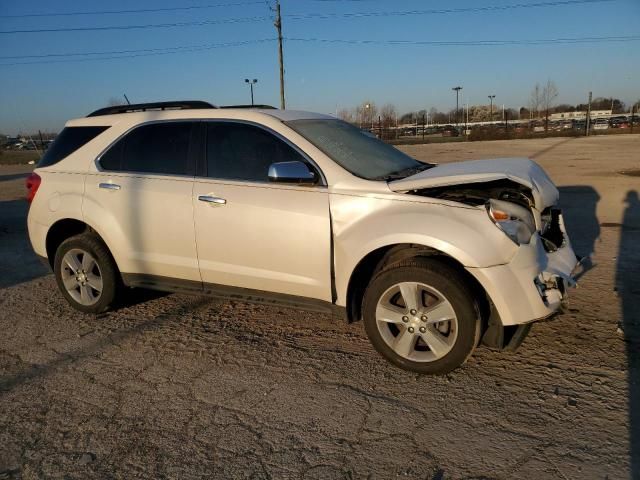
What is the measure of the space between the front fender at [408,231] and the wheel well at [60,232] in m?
2.63

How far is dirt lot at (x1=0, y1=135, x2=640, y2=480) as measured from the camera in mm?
2539

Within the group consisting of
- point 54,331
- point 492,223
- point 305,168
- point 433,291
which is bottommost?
point 54,331

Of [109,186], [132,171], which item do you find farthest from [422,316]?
[109,186]

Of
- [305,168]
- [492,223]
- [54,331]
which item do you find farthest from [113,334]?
[492,223]

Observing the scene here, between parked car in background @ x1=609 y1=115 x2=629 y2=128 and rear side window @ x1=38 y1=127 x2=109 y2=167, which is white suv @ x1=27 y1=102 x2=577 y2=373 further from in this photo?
parked car in background @ x1=609 y1=115 x2=629 y2=128

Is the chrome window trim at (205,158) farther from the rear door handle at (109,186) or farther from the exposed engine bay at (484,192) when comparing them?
Result: the exposed engine bay at (484,192)

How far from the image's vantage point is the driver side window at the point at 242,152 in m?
3.91

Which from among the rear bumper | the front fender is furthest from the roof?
the rear bumper

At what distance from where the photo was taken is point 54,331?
4418 mm

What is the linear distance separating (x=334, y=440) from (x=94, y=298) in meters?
3.01

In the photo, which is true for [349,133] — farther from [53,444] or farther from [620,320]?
[53,444]

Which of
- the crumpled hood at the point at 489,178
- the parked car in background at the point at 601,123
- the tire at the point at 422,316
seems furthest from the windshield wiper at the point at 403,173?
the parked car in background at the point at 601,123

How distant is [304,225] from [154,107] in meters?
2.15

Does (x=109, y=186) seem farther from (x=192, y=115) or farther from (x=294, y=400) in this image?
(x=294, y=400)
